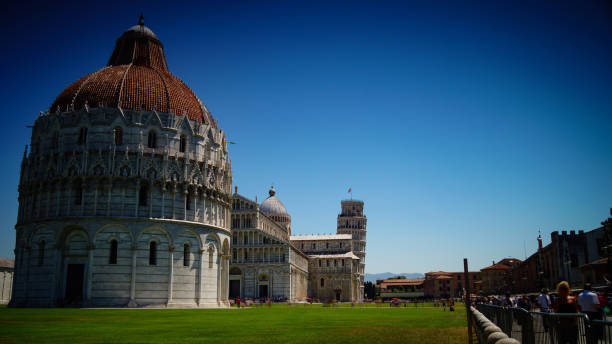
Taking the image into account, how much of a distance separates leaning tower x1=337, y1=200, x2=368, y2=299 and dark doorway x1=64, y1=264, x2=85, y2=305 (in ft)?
327

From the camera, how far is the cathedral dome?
12193cm

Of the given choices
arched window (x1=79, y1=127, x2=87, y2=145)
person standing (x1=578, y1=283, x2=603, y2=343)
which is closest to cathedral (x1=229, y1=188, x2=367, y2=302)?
arched window (x1=79, y1=127, x2=87, y2=145)

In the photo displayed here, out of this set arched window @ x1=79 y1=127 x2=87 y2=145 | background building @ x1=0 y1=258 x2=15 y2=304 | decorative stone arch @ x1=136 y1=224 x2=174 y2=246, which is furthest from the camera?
background building @ x1=0 y1=258 x2=15 y2=304

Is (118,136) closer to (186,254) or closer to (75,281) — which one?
(186,254)

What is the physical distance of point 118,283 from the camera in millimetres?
45594

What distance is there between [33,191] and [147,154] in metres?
11.8

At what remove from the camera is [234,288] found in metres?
92.1

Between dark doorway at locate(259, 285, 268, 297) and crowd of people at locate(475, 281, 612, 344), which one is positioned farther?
dark doorway at locate(259, 285, 268, 297)

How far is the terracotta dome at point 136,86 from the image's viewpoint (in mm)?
51062

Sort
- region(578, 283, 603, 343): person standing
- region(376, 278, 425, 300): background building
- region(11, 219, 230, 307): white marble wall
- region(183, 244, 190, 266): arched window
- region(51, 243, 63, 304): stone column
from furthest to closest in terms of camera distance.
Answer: region(376, 278, 425, 300): background building < region(183, 244, 190, 266): arched window < region(11, 219, 230, 307): white marble wall < region(51, 243, 63, 304): stone column < region(578, 283, 603, 343): person standing

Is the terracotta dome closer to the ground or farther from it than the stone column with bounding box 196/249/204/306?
farther from it

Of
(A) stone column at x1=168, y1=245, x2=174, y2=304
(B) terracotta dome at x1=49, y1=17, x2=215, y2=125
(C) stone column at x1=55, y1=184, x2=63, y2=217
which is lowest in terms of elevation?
(A) stone column at x1=168, y1=245, x2=174, y2=304

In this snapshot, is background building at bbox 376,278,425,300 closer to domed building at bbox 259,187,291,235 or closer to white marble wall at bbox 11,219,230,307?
domed building at bbox 259,187,291,235

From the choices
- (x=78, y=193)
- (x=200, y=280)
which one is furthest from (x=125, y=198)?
(x=200, y=280)
